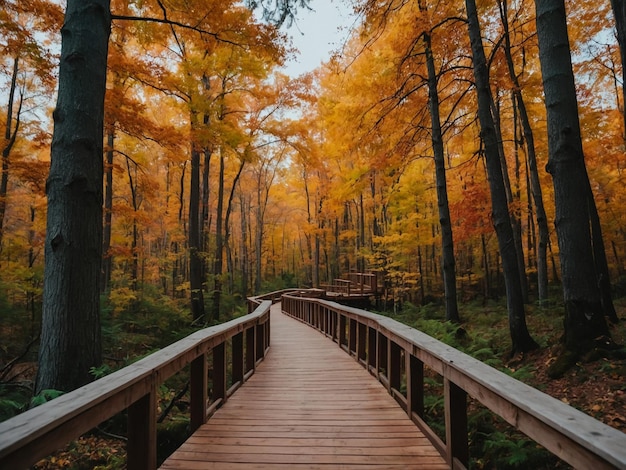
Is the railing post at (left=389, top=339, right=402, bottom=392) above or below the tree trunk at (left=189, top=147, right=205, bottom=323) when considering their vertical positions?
below

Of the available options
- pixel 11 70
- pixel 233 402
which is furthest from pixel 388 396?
pixel 11 70

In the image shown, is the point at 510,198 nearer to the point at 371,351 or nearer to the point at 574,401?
the point at 371,351

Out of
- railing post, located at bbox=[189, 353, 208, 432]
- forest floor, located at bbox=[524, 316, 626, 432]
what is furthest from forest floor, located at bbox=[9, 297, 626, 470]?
railing post, located at bbox=[189, 353, 208, 432]

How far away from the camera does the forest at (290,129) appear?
4488 millimetres

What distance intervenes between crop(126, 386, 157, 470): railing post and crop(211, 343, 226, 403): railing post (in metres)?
1.73

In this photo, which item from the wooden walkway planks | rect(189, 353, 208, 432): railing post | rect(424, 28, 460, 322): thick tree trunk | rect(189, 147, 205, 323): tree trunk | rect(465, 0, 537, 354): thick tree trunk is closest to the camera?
the wooden walkway planks

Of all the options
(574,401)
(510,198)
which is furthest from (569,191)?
(510,198)

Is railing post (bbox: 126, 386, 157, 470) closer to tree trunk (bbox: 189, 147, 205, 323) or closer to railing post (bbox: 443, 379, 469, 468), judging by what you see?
railing post (bbox: 443, 379, 469, 468)

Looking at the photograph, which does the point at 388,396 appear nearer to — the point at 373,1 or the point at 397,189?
the point at 373,1

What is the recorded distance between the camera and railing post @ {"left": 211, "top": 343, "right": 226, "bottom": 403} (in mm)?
4141

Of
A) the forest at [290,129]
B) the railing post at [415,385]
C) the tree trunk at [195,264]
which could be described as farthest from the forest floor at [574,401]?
the tree trunk at [195,264]

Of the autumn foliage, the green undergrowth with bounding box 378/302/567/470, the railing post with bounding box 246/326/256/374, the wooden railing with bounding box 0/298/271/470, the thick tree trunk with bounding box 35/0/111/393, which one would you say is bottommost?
the green undergrowth with bounding box 378/302/567/470

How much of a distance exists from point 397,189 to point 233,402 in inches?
578

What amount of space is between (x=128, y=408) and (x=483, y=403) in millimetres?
2172
